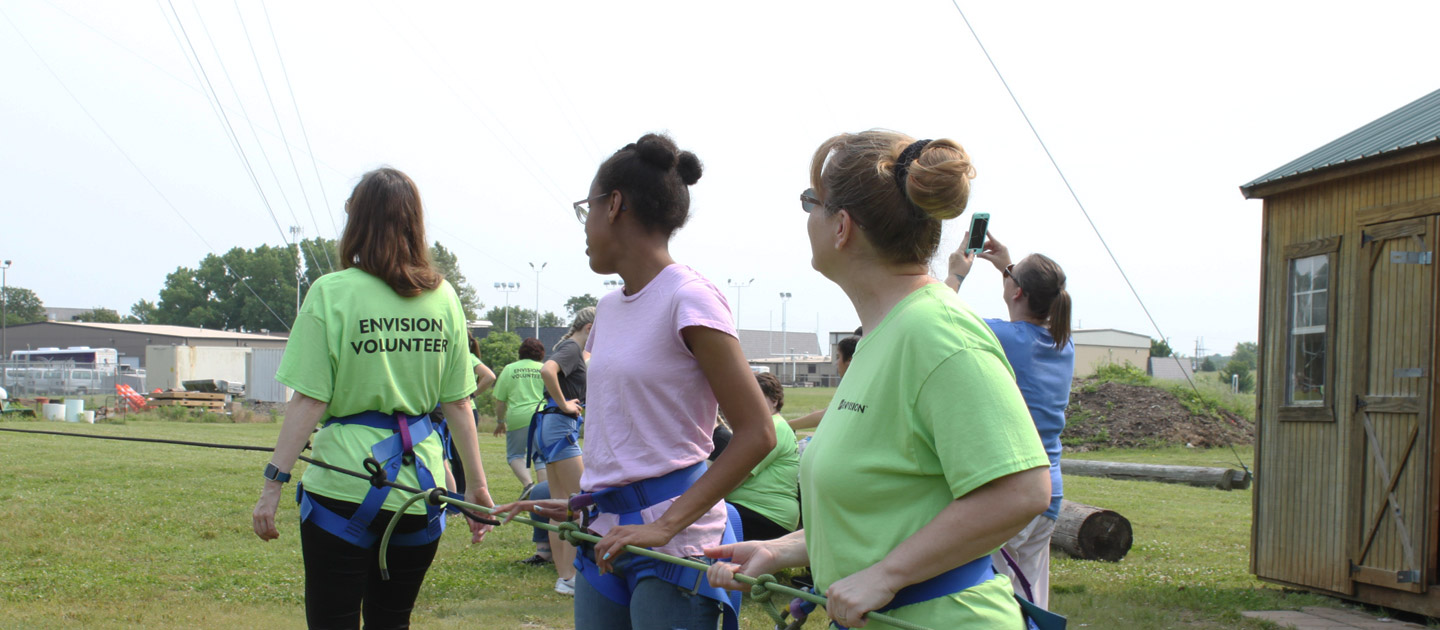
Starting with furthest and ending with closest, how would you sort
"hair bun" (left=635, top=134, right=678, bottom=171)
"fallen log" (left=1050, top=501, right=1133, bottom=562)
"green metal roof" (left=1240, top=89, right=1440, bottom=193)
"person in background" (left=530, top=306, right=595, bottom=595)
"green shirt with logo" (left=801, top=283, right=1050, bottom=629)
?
"fallen log" (left=1050, top=501, right=1133, bottom=562)
"person in background" (left=530, top=306, right=595, bottom=595)
"green metal roof" (left=1240, top=89, right=1440, bottom=193)
"hair bun" (left=635, top=134, right=678, bottom=171)
"green shirt with logo" (left=801, top=283, right=1050, bottom=629)

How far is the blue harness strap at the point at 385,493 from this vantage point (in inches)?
126

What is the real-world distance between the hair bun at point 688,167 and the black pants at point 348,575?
146 centimetres

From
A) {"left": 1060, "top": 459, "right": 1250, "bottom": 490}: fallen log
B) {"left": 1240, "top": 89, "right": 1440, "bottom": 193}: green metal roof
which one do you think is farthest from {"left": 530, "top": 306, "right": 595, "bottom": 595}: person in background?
{"left": 1060, "top": 459, "right": 1250, "bottom": 490}: fallen log

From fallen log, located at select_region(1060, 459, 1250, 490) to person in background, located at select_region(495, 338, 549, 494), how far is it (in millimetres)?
12179

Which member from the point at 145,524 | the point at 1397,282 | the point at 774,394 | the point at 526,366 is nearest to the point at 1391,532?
the point at 1397,282

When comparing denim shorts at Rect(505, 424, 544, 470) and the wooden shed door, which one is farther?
denim shorts at Rect(505, 424, 544, 470)

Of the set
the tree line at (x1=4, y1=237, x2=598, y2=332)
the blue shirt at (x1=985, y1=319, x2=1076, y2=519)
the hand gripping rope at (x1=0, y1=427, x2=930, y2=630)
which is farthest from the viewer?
the tree line at (x1=4, y1=237, x2=598, y2=332)

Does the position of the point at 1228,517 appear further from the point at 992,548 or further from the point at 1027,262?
the point at 992,548

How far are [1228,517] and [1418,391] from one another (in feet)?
24.2

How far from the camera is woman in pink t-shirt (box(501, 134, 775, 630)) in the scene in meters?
2.47

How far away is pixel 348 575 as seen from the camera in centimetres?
323

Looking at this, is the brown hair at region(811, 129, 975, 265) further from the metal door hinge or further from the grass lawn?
the metal door hinge

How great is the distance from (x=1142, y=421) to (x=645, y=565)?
27584 mm

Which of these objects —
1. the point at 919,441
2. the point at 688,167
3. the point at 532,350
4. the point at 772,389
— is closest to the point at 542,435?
the point at 772,389
